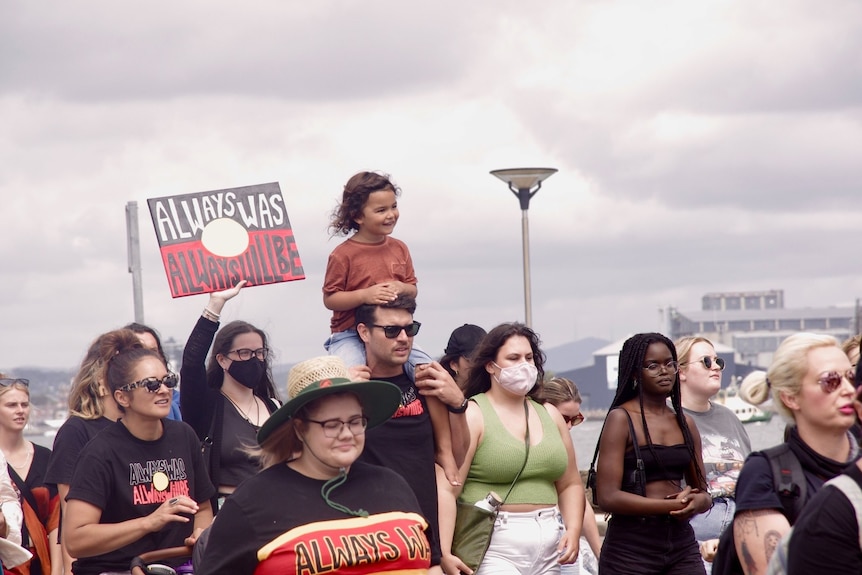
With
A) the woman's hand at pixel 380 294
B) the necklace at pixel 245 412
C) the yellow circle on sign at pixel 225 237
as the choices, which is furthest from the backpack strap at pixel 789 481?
the yellow circle on sign at pixel 225 237

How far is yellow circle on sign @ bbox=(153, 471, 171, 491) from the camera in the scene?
6.19 metres

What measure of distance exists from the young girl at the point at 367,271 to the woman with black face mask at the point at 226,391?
2.49ft

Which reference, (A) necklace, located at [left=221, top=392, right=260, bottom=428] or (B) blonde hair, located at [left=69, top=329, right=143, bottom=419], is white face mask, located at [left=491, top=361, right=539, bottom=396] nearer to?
(A) necklace, located at [left=221, top=392, right=260, bottom=428]

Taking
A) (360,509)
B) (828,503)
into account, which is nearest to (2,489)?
(360,509)

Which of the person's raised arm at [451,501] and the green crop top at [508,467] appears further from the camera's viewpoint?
the green crop top at [508,467]

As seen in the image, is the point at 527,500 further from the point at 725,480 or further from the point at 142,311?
the point at 142,311

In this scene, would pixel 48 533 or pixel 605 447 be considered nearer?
pixel 605 447

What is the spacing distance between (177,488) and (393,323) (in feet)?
4.43

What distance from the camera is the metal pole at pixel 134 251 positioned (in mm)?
13164

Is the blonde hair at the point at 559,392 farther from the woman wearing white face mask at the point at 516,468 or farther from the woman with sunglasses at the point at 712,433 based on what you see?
the woman wearing white face mask at the point at 516,468

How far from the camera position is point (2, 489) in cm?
665

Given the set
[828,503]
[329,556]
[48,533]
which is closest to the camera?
[828,503]

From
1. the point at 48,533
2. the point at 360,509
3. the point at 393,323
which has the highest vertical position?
the point at 393,323

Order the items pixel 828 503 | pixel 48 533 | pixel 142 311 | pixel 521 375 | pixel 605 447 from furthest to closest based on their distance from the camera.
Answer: pixel 142 311 → pixel 48 533 → pixel 521 375 → pixel 605 447 → pixel 828 503
